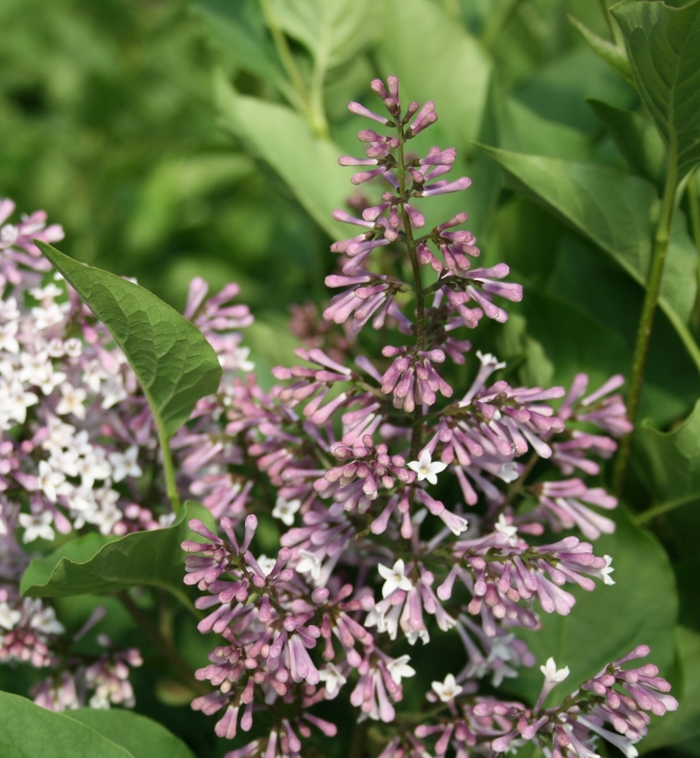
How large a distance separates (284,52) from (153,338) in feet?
1.89

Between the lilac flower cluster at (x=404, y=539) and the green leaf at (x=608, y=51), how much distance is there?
201mm

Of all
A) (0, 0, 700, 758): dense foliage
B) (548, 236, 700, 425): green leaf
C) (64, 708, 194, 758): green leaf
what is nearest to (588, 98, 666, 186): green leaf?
(0, 0, 700, 758): dense foliage

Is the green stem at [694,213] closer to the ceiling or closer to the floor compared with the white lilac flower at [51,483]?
closer to the ceiling

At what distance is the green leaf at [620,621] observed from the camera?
708 mm

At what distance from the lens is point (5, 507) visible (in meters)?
0.68

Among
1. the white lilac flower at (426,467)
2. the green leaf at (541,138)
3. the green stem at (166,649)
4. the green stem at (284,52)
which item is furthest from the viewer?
the green stem at (284,52)

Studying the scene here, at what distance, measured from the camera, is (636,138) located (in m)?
0.72

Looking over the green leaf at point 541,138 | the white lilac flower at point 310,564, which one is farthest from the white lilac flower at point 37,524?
the green leaf at point 541,138

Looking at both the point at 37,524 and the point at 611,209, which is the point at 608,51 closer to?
the point at 611,209

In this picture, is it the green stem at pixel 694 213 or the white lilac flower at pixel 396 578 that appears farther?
the green stem at pixel 694 213

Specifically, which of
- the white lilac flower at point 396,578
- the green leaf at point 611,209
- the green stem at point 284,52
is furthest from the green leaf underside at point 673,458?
the green stem at point 284,52

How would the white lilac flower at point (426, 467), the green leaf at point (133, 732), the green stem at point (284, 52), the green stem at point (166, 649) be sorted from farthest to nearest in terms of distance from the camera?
the green stem at point (284, 52)
the green stem at point (166, 649)
the green leaf at point (133, 732)
the white lilac flower at point (426, 467)

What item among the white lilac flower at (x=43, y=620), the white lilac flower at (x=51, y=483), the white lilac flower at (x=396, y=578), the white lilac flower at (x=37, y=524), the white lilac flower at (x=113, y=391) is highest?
the white lilac flower at (x=396, y=578)

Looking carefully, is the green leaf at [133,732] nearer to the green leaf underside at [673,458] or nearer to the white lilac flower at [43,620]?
the white lilac flower at [43,620]
